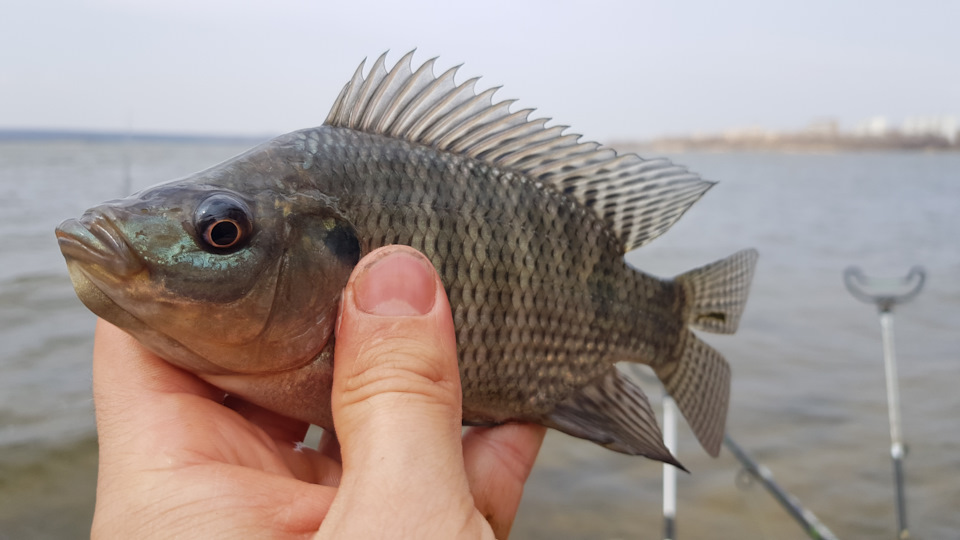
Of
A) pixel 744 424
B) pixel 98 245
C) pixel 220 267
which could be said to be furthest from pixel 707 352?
pixel 744 424

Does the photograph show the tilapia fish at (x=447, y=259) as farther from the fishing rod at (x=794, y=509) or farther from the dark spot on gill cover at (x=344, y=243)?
the fishing rod at (x=794, y=509)

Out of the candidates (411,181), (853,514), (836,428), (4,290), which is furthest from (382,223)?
(4,290)

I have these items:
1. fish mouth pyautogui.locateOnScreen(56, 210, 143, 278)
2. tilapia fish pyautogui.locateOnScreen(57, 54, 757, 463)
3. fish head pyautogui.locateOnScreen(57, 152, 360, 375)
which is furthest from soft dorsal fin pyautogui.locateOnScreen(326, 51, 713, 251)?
fish mouth pyautogui.locateOnScreen(56, 210, 143, 278)

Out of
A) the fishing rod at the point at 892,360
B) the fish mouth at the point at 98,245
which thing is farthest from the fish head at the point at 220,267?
the fishing rod at the point at 892,360

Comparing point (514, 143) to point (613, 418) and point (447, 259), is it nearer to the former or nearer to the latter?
point (447, 259)

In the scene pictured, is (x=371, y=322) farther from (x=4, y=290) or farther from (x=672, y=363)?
(x=4, y=290)
